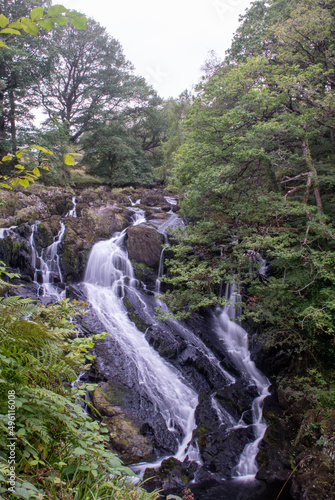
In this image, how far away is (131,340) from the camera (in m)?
8.59

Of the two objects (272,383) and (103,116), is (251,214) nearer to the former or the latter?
(272,383)

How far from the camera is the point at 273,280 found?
7.42 m

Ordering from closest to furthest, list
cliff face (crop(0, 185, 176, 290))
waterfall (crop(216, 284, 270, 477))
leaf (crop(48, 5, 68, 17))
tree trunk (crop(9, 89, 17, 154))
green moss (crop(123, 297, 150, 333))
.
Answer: leaf (crop(48, 5, 68, 17)) → waterfall (crop(216, 284, 270, 477)) → green moss (crop(123, 297, 150, 333)) → cliff face (crop(0, 185, 176, 290)) → tree trunk (crop(9, 89, 17, 154))

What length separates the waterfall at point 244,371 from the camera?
5.93 meters

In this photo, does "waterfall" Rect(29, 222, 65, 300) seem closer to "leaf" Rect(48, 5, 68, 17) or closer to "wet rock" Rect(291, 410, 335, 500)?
"wet rock" Rect(291, 410, 335, 500)

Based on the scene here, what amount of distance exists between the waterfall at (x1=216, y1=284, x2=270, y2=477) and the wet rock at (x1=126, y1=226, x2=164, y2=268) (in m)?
3.50

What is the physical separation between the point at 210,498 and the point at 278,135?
9.44 meters

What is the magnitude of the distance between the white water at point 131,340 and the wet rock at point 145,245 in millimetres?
450

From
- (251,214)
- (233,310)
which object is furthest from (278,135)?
(233,310)

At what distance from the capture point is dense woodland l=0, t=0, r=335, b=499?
1.93 meters

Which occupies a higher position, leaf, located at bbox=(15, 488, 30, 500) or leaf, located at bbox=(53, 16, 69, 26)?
leaf, located at bbox=(53, 16, 69, 26)

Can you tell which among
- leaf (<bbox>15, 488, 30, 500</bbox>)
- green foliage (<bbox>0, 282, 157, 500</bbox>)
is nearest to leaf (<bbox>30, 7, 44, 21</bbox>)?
green foliage (<bbox>0, 282, 157, 500</bbox>)

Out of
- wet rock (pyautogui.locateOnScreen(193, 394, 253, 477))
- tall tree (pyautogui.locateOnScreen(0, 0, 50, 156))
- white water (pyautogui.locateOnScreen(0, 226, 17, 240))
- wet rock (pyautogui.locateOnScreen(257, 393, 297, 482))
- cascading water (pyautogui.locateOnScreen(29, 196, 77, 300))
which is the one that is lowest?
wet rock (pyautogui.locateOnScreen(257, 393, 297, 482))

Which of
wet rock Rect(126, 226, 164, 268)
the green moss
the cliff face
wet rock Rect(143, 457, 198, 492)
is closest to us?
wet rock Rect(143, 457, 198, 492)
